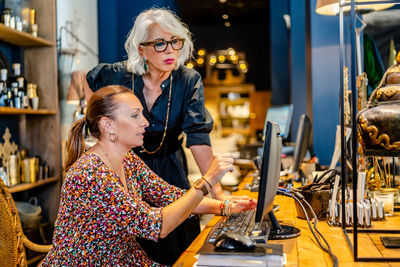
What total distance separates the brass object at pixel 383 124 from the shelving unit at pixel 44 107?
9.42ft

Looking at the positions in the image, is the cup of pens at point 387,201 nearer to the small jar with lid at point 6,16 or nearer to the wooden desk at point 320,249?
the wooden desk at point 320,249

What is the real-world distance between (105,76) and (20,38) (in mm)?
1575

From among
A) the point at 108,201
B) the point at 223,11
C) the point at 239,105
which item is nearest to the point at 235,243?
the point at 108,201

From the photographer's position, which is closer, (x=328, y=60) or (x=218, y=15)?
(x=328, y=60)

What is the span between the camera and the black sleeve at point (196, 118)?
2070 mm

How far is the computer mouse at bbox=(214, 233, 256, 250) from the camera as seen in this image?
1095 mm

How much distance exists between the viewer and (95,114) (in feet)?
4.91

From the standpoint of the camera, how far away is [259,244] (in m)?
1.19

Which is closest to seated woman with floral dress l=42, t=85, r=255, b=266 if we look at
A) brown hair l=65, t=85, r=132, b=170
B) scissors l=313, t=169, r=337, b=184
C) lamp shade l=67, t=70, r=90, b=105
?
brown hair l=65, t=85, r=132, b=170

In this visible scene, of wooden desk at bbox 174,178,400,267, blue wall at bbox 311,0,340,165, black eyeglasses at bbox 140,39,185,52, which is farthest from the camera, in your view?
blue wall at bbox 311,0,340,165

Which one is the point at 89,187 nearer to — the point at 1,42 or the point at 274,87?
the point at 1,42

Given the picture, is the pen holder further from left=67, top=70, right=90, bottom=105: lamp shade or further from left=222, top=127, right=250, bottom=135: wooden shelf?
left=222, top=127, right=250, bottom=135: wooden shelf

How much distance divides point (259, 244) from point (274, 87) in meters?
6.77

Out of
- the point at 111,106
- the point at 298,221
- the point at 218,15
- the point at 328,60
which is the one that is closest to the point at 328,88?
the point at 328,60
